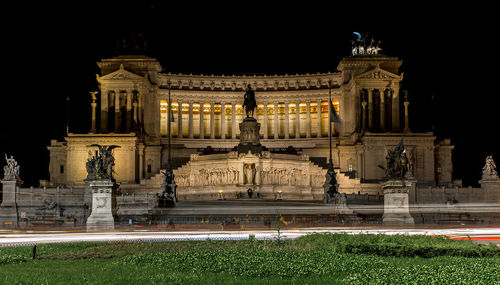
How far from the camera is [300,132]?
10538 cm

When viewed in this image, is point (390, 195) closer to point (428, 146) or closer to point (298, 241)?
point (298, 241)

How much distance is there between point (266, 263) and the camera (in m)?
17.1

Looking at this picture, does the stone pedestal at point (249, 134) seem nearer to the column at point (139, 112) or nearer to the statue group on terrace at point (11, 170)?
the column at point (139, 112)

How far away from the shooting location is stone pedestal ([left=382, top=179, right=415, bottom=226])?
36844 millimetres

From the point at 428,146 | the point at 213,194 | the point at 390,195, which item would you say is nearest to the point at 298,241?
the point at 390,195

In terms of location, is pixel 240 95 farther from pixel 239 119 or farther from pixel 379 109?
pixel 379 109

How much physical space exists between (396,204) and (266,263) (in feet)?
71.6

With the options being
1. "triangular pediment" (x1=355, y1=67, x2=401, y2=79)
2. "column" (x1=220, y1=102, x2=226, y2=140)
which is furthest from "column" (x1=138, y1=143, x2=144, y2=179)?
"triangular pediment" (x1=355, y1=67, x2=401, y2=79)

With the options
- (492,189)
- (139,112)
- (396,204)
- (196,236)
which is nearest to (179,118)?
(139,112)

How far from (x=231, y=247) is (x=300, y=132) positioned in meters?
85.5

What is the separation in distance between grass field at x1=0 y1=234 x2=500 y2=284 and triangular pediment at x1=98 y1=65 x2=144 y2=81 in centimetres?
7654

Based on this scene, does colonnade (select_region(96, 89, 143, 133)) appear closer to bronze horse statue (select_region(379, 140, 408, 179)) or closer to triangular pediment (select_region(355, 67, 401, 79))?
triangular pediment (select_region(355, 67, 401, 79))

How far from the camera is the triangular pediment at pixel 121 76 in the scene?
317 feet

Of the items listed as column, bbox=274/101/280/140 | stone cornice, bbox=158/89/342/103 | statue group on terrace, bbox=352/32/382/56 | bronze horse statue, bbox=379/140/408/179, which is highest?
statue group on terrace, bbox=352/32/382/56
